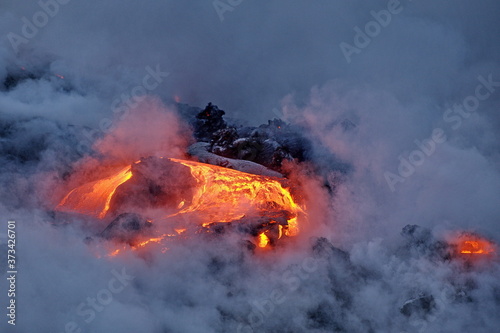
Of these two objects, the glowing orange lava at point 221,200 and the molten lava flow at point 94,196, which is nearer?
the glowing orange lava at point 221,200

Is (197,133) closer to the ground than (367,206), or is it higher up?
closer to the ground

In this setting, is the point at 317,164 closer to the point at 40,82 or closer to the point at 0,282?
the point at 0,282

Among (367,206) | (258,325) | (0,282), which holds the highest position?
(0,282)

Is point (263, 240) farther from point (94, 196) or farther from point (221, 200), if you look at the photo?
point (94, 196)

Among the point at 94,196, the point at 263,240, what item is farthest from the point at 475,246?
the point at 94,196

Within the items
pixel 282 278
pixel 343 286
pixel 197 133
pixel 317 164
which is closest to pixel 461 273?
pixel 343 286

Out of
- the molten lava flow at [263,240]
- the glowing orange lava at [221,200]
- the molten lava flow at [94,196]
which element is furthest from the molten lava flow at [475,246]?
the molten lava flow at [94,196]

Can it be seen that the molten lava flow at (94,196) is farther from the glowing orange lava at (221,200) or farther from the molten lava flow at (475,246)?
the molten lava flow at (475,246)
